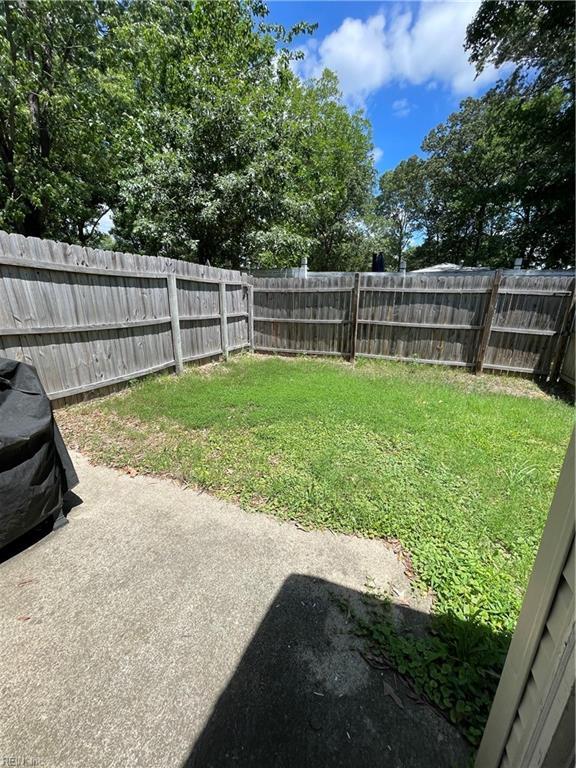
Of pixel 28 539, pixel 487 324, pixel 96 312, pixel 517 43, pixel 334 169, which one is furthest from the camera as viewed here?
pixel 334 169

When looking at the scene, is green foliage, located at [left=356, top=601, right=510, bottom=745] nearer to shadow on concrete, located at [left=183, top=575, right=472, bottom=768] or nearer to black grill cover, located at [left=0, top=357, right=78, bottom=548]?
shadow on concrete, located at [left=183, top=575, right=472, bottom=768]

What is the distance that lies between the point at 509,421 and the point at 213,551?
414cm

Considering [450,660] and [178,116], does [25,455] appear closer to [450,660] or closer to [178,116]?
[450,660]

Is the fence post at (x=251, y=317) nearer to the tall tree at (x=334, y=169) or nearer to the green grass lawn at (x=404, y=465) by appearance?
the green grass lawn at (x=404, y=465)

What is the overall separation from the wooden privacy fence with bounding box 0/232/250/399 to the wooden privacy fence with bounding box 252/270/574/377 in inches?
79.2

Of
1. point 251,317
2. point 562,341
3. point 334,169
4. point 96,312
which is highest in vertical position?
point 334,169

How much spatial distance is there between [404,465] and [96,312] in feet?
14.8

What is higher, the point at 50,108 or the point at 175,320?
the point at 50,108

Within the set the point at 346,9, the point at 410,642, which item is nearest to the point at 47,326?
the point at 346,9

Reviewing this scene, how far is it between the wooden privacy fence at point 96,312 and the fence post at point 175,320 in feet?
0.06

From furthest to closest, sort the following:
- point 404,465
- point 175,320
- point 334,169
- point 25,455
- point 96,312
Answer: point 334,169, point 175,320, point 96,312, point 404,465, point 25,455

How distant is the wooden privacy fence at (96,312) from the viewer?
3648 mm

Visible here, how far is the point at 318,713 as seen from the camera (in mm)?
1353

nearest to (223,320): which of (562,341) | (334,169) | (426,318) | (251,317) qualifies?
(251,317)
